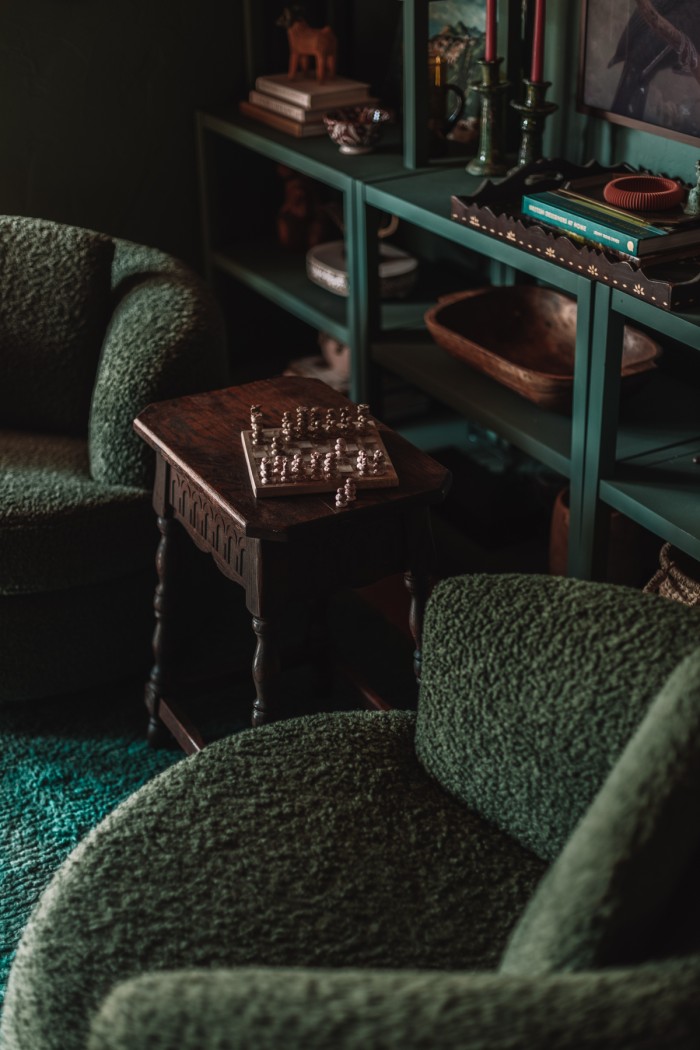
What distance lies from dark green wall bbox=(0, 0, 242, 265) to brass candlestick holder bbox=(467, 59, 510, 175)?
A: 0.86 meters

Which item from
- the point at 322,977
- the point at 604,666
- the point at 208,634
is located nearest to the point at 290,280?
the point at 208,634

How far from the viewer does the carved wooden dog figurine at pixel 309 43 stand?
8.58 feet

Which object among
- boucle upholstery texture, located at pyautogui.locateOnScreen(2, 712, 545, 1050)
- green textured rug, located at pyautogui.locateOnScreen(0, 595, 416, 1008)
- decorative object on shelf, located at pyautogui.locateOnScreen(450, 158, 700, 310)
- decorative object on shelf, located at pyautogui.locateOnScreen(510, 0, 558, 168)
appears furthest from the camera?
decorative object on shelf, located at pyautogui.locateOnScreen(510, 0, 558, 168)

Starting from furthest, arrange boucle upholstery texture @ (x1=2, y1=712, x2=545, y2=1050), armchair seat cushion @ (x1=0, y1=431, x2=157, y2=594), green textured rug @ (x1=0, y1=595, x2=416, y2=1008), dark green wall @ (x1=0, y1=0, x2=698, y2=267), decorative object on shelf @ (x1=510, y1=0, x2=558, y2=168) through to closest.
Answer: dark green wall @ (x1=0, y1=0, x2=698, y2=267), decorative object on shelf @ (x1=510, y1=0, x2=558, y2=168), armchair seat cushion @ (x1=0, y1=431, x2=157, y2=594), green textured rug @ (x1=0, y1=595, x2=416, y2=1008), boucle upholstery texture @ (x1=2, y1=712, x2=545, y2=1050)

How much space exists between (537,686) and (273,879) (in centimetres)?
32

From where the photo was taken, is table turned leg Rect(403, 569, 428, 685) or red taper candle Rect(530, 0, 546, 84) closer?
table turned leg Rect(403, 569, 428, 685)

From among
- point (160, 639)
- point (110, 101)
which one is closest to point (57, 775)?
point (160, 639)

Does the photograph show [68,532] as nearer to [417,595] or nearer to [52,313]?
[52,313]

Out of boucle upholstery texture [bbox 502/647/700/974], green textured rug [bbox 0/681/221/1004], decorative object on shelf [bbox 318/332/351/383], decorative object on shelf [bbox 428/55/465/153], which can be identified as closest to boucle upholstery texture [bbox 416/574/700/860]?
boucle upholstery texture [bbox 502/647/700/974]

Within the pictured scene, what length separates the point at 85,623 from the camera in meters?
2.04

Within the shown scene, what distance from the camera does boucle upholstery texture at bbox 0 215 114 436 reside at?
220 centimetres

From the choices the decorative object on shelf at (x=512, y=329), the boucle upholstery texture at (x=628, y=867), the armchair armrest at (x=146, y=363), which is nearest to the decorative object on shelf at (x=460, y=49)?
the decorative object on shelf at (x=512, y=329)

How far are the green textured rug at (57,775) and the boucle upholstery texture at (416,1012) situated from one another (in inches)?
35.0

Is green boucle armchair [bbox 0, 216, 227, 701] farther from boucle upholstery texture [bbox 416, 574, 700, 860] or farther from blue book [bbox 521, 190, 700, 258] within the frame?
boucle upholstery texture [bbox 416, 574, 700, 860]
